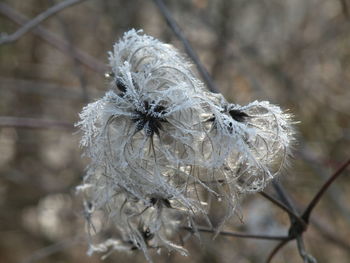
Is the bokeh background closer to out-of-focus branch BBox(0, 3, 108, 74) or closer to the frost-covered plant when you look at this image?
out-of-focus branch BBox(0, 3, 108, 74)

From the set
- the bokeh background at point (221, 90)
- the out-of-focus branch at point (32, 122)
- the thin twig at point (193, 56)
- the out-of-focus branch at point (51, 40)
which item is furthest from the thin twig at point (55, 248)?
the thin twig at point (193, 56)

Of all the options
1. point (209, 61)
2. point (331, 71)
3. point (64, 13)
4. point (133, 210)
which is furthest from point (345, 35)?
point (133, 210)

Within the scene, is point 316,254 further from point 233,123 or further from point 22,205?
point 233,123

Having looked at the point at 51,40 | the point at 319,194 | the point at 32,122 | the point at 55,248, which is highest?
the point at 51,40

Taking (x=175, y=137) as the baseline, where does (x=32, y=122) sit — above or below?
above

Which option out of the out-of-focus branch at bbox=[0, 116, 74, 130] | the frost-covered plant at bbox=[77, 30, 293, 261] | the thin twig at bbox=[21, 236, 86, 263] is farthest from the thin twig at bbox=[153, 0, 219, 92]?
the thin twig at bbox=[21, 236, 86, 263]

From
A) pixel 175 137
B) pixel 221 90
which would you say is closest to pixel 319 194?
pixel 175 137

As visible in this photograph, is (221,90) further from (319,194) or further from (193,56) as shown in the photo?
(319,194)
